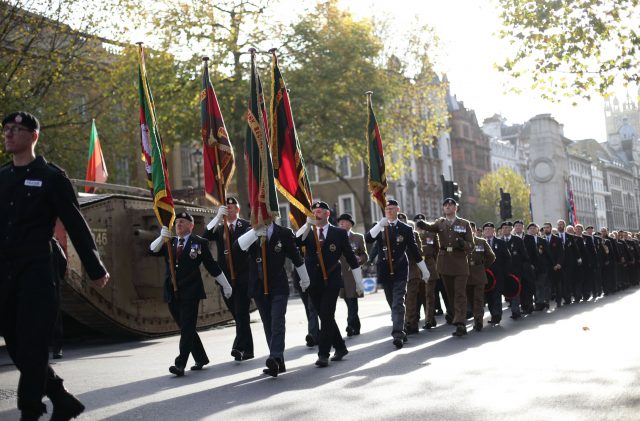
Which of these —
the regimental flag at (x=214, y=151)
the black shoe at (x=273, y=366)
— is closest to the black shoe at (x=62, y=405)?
the black shoe at (x=273, y=366)

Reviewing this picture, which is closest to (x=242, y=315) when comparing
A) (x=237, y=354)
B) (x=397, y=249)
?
(x=237, y=354)

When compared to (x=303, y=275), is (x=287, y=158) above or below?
above

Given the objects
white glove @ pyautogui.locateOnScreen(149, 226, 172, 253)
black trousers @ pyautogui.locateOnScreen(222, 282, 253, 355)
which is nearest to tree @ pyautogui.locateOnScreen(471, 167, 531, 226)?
black trousers @ pyautogui.locateOnScreen(222, 282, 253, 355)

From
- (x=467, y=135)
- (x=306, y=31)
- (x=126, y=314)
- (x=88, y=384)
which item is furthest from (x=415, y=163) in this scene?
(x=88, y=384)

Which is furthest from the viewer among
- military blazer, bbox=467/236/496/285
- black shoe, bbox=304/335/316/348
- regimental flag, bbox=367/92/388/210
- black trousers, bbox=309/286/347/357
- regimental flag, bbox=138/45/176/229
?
military blazer, bbox=467/236/496/285

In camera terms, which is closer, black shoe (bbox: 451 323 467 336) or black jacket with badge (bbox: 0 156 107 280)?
black jacket with badge (bbox: 0 156 107 280)

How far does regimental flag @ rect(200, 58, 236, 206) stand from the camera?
13172 mm

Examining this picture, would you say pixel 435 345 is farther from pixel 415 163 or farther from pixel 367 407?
pixel 415 163

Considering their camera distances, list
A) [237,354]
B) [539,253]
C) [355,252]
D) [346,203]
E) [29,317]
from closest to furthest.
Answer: [29,317] → [237,354] → [355,252] → [539,253] → [346,203]

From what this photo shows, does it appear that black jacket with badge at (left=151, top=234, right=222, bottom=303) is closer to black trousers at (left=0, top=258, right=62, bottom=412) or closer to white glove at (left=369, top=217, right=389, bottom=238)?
white glove at (left=369, top=217, right=389, bottom=238)

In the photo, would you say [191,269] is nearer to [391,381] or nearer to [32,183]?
[391,381]

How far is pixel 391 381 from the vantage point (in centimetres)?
912

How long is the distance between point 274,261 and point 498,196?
250ft

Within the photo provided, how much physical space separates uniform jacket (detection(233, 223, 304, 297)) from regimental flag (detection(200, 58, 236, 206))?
8.89ft
